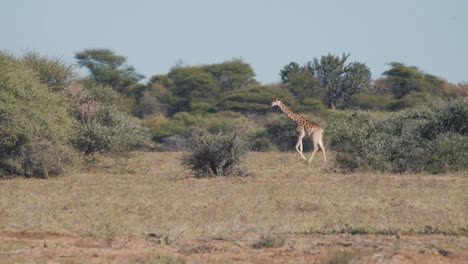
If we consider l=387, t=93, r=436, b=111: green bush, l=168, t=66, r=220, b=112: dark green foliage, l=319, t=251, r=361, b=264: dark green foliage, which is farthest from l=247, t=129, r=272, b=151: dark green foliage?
l=319, t=251, r=361, b=264: dark green foliage

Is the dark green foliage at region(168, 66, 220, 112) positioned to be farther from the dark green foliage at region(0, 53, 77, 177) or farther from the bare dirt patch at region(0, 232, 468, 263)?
the bare dirt patch at region(0, 232, 468, 263)

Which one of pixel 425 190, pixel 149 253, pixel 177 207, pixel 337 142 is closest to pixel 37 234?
pixel 149 253

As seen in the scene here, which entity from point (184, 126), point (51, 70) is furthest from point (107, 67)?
point (51, 70)

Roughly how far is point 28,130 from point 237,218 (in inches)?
310

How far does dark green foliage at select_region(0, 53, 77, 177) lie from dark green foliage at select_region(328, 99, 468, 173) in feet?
21.1

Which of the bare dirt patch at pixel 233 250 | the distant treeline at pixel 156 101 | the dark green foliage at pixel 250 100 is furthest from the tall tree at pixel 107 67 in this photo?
→ the bare dirt patch at pixel 233 250

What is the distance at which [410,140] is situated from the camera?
21328mm

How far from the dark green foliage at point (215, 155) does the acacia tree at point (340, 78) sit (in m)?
34.6

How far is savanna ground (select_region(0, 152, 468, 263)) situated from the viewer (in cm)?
948

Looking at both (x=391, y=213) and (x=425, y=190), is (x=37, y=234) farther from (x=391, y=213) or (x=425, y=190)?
(x=425, y=190)

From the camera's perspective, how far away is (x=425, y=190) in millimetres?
16203

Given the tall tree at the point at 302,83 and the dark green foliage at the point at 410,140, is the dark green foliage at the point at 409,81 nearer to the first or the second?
the tall tree at the point at 302,83

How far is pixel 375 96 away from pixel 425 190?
36208mm

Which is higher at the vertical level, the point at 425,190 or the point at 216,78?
the point at 216,78
